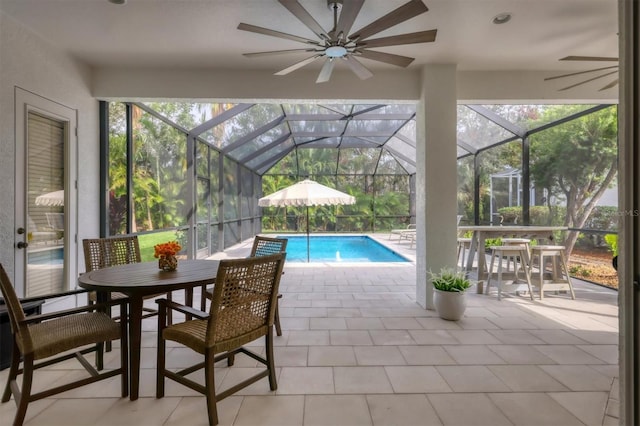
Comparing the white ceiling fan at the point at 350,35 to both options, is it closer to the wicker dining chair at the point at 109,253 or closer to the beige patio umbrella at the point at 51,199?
the wicker dining chair at the point at 109,253

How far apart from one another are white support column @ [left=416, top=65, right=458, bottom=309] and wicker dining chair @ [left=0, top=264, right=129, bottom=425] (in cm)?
324

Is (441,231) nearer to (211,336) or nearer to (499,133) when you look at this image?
(211,336)

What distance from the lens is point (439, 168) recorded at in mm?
3881

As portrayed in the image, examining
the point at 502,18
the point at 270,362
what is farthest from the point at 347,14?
the point at 270,362

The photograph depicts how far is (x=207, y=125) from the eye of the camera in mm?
6469

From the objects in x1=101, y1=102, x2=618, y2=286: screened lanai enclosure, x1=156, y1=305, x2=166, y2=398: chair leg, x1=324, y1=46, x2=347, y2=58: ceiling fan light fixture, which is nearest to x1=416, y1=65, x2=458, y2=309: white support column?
x1=101, y1=102, x2=618, y2=286: screened lanai enclosure

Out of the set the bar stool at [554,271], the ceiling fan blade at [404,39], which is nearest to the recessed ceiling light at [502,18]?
the ceiling fan blade at [404,39]

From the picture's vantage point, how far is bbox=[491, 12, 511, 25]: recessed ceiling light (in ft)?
9.23

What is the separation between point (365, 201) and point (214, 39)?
11.0m

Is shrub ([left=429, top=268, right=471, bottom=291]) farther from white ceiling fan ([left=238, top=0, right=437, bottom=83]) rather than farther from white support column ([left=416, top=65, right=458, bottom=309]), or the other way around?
white ceiling fan ([left=238, top=0, right=437, bottom=83])

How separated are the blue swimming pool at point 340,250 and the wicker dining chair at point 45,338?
594cm

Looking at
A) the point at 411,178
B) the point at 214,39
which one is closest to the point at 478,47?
the point at 214,39

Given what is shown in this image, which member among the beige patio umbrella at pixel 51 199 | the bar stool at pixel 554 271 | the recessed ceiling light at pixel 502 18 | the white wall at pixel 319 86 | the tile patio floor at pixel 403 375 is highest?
the recessed ceiling light at pixel 502 18

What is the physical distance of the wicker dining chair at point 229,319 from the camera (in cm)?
181
